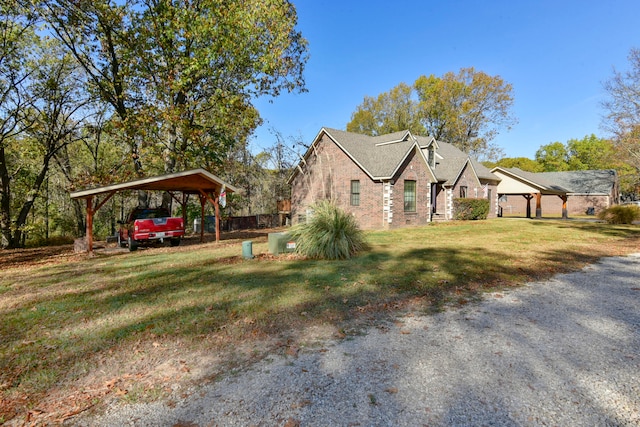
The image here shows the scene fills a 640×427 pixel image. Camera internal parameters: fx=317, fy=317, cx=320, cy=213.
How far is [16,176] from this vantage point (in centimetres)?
2023

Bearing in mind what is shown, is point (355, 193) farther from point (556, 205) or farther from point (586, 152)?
point (586, 152)

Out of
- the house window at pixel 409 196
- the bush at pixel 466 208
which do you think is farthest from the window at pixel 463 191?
the house window at pixel 409 196

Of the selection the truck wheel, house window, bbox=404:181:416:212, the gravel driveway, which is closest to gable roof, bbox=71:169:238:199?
the truck wheel

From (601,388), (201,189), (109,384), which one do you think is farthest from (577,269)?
(201,189)

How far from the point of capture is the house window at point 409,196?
69.6ft

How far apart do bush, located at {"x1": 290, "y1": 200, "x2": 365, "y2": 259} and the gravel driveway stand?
5032 mm

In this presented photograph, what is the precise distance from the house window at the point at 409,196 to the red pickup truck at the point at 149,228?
13852 millimetres

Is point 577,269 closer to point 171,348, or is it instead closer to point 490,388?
point 490,388

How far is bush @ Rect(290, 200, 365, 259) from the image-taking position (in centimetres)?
979

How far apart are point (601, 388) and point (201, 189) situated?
15312mm

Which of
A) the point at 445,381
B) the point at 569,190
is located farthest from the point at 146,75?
the point at 569,190

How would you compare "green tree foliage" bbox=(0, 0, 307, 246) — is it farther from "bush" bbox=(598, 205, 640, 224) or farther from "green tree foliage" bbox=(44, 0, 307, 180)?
"bush" bbox=(598, 205, 640, 224)

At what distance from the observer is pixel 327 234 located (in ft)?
32.6

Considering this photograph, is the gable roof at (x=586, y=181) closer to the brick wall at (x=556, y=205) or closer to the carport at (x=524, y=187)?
the brick wall at (x=556, y=205)
